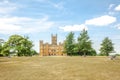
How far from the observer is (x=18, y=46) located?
92.8 meters

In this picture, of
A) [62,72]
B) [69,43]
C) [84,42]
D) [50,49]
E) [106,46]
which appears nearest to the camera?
[62,72]

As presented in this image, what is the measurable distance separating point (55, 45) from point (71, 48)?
91905 millimetres

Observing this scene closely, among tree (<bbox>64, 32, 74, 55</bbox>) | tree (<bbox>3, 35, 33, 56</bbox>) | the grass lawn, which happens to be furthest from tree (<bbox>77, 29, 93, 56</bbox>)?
the grass lawn

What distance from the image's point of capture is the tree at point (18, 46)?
3637 inches

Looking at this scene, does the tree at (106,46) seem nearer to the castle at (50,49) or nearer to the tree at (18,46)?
the tree at (18,46)

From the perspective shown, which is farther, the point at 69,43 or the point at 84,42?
the point at 69,43

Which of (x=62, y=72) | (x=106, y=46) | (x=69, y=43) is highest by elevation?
(x=69, y=43)

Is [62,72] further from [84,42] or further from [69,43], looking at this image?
[69,43]

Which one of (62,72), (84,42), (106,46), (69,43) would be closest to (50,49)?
(69,43)

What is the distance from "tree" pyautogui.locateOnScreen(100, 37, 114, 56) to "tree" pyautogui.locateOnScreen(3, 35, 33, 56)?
33712 millimetres

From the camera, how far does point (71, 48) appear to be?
337 feet

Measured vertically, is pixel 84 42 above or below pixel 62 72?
above

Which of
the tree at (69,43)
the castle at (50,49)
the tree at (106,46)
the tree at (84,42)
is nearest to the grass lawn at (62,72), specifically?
the tree at (84,42)

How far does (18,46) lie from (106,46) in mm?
40141
